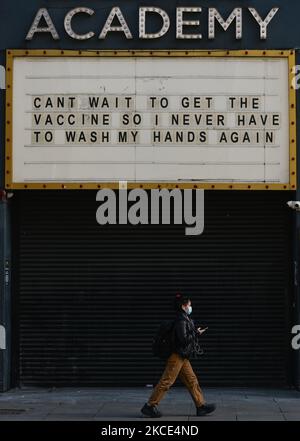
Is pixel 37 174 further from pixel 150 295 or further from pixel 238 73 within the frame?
pixel 238 73

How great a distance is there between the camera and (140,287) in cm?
1645

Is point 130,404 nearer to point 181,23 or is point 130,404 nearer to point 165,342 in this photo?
point 165,342

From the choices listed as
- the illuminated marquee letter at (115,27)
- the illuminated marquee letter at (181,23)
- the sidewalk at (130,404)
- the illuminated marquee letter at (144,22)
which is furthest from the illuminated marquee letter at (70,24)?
the sidewalk at (130,404)

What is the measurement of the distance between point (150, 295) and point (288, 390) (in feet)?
9.95

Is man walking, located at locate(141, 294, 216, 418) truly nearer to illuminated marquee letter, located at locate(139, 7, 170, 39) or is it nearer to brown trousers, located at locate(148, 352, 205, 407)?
brown trousers, located at locate(148, 352, 205, 407)

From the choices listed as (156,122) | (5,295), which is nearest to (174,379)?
(5,295)

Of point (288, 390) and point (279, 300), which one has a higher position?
point (279, 300)

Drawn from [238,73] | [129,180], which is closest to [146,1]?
[238,73]

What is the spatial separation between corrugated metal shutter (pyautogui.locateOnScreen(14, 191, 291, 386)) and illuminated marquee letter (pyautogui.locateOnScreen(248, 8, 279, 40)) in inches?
113

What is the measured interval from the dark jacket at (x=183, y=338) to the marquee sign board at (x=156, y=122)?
3.35m

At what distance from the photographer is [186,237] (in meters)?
16.5

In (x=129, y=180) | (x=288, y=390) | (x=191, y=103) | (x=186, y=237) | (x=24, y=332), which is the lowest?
(x=288, y=390)
